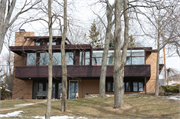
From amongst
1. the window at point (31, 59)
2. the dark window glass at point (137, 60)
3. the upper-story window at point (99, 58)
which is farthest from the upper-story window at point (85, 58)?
the window at point (31, 59)

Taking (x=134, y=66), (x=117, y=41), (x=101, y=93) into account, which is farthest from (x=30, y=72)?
(x=117, y=41)

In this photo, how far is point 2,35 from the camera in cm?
816

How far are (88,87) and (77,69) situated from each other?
322cm

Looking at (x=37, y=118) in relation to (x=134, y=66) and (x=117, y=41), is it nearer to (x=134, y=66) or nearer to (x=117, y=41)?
(x=117, y=41)

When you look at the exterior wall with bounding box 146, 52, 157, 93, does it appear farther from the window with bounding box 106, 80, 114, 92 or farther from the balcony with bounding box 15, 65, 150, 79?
the window with bounding box 106, 80, 114, 92

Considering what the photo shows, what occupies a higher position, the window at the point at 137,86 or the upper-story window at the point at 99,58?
the upper-story window at the point at 99,58

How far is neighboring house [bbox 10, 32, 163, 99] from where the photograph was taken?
21000 mm

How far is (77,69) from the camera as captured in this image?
21.1 meters

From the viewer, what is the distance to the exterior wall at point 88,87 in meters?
22.9

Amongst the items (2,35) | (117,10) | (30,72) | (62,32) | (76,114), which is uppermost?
(117,10)

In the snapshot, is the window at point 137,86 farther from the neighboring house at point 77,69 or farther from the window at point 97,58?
the window at point 97,58

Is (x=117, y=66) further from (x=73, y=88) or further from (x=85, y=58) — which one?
(x=73, y=88)

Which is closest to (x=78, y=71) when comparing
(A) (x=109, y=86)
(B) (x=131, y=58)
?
(A) (x=109, y=86)

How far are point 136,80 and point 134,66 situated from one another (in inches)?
109
